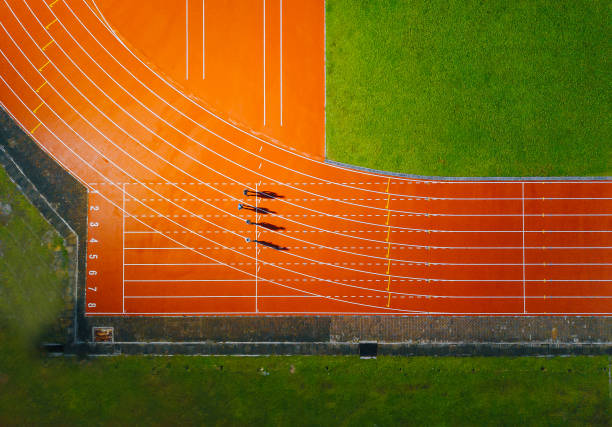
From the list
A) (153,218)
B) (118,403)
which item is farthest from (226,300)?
(118,403)

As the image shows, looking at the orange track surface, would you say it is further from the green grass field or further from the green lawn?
the green grass field

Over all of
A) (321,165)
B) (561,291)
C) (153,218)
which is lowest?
(561,291)

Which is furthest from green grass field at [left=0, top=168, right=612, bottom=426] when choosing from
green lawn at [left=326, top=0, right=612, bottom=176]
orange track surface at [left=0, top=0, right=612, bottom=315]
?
green lawn at [left=326, top=0, right=612, bottom=176]

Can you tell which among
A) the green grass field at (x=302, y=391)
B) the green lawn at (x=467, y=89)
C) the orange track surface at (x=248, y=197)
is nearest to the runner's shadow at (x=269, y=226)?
the orange track surface at (x=248, y=197)

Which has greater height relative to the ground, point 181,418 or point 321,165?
point 321,165

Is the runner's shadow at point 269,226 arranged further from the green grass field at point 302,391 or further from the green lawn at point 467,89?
the green grass field at point 302,391

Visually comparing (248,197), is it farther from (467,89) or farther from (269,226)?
(467,89)

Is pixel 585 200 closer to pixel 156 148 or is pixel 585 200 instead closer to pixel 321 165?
pixel 321 165
